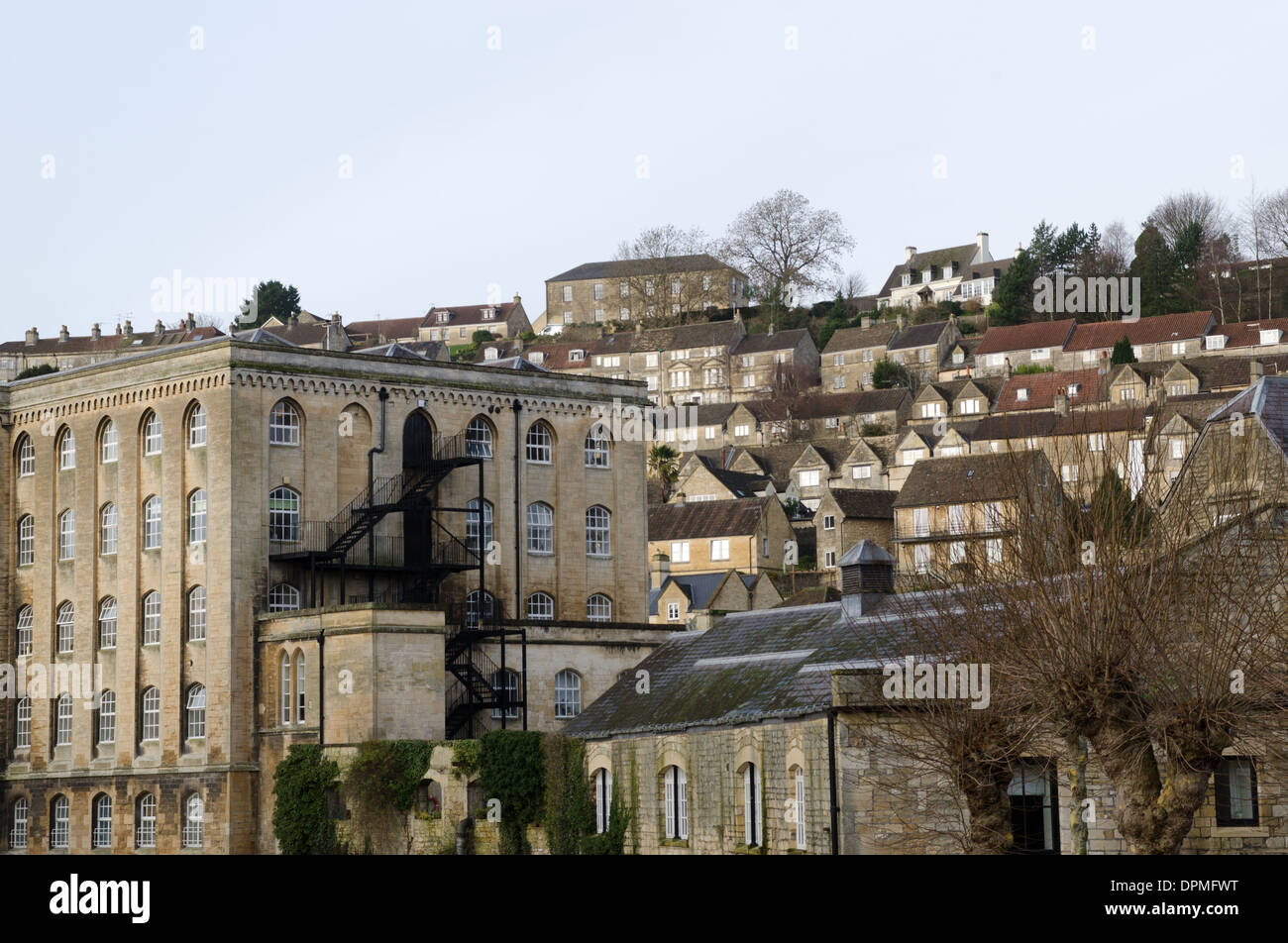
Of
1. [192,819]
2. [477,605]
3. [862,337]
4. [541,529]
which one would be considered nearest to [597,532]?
[541,529]

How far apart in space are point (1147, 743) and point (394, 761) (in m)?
24.0

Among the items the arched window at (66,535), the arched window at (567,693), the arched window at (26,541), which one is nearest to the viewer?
the arched window at (567,693)

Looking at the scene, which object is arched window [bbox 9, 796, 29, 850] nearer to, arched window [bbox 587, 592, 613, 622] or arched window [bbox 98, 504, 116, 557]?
arched window [bbox 98, 504, 116, 557]

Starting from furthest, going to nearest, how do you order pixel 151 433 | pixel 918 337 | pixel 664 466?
1. pixel 918 337
2. pixel 664 466
3. pixel 151 433

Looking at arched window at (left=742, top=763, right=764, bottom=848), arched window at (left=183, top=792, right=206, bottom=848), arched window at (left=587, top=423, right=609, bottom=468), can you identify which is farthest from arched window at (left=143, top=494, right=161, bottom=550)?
arched window at (left=742, top=763, right=764, bottom=848)

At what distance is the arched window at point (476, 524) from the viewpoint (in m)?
61.8

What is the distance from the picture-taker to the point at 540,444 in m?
64.4

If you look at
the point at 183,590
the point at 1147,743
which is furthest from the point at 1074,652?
the point at 183,590

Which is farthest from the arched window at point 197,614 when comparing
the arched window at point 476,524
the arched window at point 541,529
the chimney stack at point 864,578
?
the chimney stack at point 864,578

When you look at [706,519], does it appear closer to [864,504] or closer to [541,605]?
[864,504]

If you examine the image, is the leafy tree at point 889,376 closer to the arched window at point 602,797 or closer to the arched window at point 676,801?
the arched window at point 602,797

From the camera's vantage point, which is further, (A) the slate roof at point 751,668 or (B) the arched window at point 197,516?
(B) the arched window at point 197,516

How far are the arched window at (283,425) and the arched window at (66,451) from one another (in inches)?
335

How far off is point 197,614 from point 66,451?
925 centimetres
